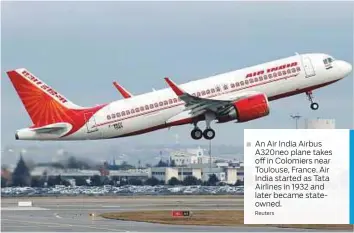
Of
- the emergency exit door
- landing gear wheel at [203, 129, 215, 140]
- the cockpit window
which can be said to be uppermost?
the cockpit window

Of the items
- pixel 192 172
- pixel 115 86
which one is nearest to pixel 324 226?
pixel 115 86

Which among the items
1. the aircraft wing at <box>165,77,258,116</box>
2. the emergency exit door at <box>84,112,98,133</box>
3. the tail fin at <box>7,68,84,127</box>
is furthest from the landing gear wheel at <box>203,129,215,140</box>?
the tail fin at <box>7,68,84,127</box>

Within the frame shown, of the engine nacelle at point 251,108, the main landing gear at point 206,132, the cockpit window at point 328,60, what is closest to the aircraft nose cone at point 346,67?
the cockpit window at point 328,60

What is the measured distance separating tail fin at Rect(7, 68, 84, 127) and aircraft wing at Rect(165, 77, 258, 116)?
8.39 m

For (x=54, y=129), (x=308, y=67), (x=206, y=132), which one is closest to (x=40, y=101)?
(x=54, y=129)

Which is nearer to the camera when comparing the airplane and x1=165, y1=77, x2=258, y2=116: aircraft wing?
x1=165, y1=77, x2=258, y2=116: aircraft wing

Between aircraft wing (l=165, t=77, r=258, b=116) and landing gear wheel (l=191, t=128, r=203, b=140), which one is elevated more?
aircraft wing (l=165, t=77, r=258, b=116)

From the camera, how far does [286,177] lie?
176 feet

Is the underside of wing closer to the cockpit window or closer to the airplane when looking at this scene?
the airplane

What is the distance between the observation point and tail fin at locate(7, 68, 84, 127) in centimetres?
8400

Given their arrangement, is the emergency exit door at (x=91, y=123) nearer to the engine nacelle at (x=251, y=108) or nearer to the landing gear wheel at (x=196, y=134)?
the landing gear wheel at (x=196, y=134)

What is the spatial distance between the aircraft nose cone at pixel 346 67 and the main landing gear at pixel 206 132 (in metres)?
11.0

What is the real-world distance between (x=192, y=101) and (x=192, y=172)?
63.7m

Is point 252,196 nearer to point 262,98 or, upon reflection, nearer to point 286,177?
point 286,177
